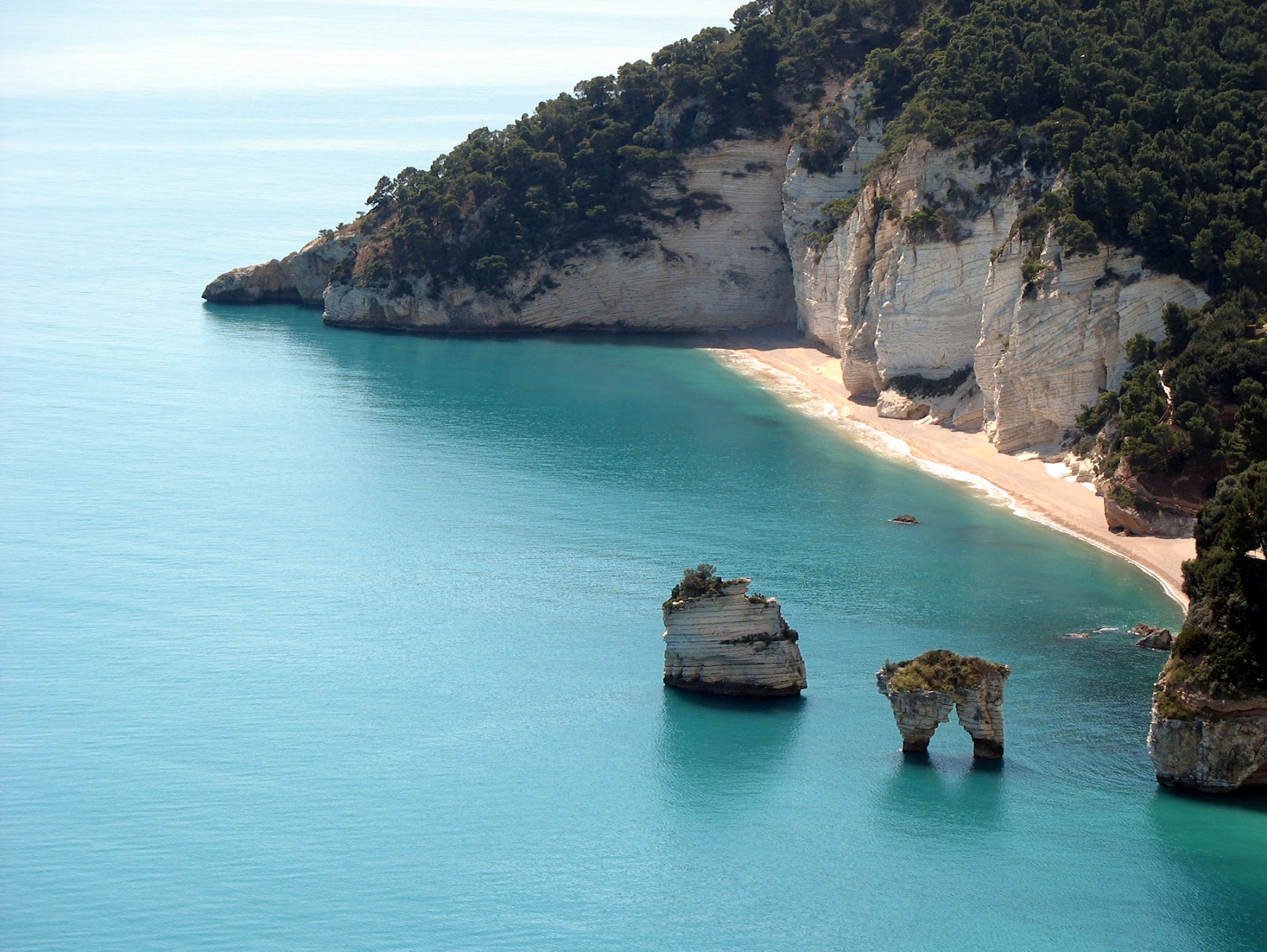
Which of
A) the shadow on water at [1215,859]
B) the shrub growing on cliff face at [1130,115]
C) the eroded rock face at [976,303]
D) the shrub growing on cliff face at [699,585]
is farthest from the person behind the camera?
the eroded rock face at [976,303]

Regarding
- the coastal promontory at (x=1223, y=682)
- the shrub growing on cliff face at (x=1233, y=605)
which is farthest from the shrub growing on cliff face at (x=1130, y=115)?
the coastal promontory at (x=1223, y=682)

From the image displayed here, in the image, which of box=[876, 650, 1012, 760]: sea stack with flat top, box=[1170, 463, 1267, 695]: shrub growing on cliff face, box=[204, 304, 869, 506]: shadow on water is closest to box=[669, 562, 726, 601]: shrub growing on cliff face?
box=[876, 650, 1012, 760]: sea stack with flat top

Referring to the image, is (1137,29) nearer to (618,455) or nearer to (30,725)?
(618,455)

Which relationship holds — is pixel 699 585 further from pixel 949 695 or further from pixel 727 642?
pixel 949 695

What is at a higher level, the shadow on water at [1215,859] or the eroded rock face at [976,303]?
the eroded rock face at [976,303]

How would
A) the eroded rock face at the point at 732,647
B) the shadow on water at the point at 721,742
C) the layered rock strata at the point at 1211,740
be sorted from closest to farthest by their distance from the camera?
the layered rock strata at the point at 1211,740, the shadow on water at the point at 721,742, the eroded rock face at the point at 732,647

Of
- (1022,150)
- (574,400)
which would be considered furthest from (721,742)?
(574,400)

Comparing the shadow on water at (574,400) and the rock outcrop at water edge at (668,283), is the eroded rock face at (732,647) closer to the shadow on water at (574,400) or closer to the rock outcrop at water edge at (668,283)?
the shadow on water at (574,400)

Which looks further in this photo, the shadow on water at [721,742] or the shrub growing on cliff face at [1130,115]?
the shrub growing on cliff face at [1130,115]
